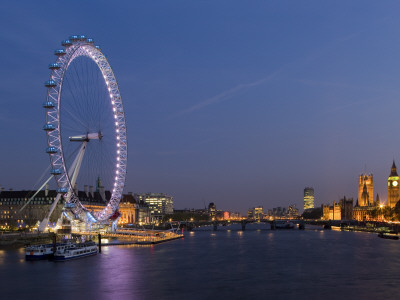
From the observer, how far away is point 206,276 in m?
49.4

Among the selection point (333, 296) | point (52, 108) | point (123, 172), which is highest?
point (52, 108)

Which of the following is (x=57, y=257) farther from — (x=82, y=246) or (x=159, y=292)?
(x=159, y=292)

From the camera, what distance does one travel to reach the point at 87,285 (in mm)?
44312

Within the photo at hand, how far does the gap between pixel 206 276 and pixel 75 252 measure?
20.5 m

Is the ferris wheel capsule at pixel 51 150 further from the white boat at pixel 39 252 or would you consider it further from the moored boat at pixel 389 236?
the moored boat at pixel 389 236

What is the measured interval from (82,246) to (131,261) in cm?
979

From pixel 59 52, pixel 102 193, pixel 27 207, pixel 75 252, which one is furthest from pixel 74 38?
pixel 102 193

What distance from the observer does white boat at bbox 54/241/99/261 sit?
200 ft

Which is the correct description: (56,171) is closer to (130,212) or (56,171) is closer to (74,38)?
(74,38)

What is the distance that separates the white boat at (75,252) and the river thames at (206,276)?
1198mm

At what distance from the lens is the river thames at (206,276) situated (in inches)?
1604

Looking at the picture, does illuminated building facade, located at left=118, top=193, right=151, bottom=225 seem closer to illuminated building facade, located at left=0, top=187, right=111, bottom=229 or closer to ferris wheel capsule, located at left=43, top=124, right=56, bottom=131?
illuminated building facade, located at left=0, top=187, right=111, bottom=229

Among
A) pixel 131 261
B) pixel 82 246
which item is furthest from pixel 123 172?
pixel 131 261

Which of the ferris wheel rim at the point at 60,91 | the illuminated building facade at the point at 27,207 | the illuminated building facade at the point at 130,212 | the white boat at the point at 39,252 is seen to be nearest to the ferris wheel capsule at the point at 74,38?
the ferris wheel rim at the point at 60,91
